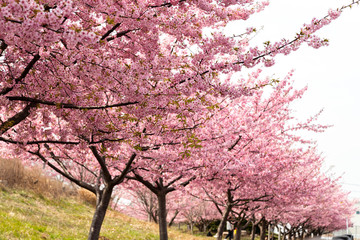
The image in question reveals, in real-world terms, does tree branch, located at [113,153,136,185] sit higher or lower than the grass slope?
higher

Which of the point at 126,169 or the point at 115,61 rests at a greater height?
the point at 115,61

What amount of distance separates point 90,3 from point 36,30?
4.45 ft

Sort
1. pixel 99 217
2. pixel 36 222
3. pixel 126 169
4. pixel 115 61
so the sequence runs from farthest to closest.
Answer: pixel 36 222
pixel 99 217
pixel 126 169
pixel 115 61

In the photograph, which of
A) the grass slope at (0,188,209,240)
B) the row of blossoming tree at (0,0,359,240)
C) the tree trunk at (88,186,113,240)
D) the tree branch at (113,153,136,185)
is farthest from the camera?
the grass slope at (0,188,209,240)

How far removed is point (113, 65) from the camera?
3.70 meters

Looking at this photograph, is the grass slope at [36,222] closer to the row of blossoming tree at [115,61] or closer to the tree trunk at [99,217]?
the tree trunk at [99,217]

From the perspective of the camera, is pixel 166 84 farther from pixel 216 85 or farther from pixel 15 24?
pixel 15 24

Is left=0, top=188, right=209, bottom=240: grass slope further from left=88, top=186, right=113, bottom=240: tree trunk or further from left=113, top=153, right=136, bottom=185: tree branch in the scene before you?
left=113, top=153, right=136, bottom=185: tree branch

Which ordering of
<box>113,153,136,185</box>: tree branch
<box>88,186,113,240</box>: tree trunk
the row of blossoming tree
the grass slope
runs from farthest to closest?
the grass slope
<box>88,186,113,240</box>: tree trunk
<box>113,153,136,185</box>: tree branch
the row of blossoming tree

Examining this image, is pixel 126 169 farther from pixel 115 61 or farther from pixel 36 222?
pixel 36 222

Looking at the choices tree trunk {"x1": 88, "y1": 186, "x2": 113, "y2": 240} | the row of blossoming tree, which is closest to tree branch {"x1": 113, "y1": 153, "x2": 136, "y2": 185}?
tree trunk {"x1": 88, "y1": 186, "x2": 113, "y2": 240}

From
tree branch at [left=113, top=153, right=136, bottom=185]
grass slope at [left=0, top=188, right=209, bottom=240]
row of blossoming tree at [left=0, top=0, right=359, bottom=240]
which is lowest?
grass slope at [left=0, top=188, right=209, bottom=240]

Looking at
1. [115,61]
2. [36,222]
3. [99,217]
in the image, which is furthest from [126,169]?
[36,222]

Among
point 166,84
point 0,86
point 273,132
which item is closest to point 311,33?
point 166,84
